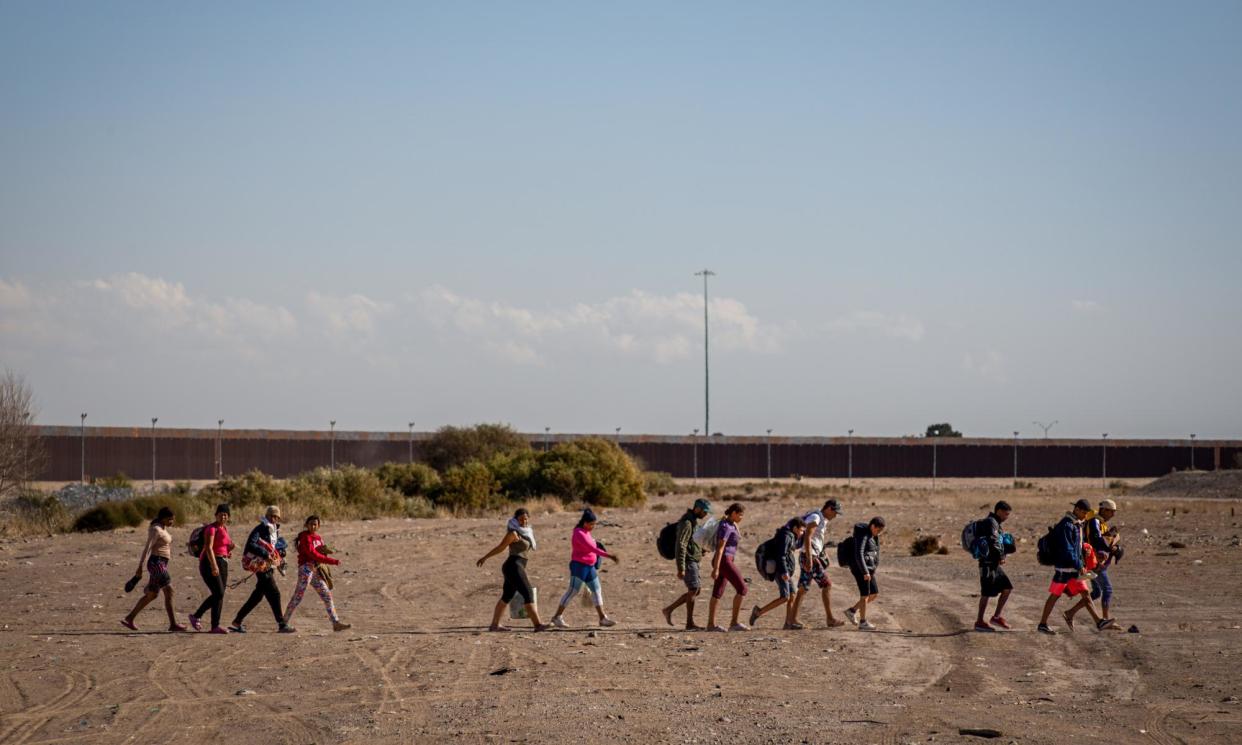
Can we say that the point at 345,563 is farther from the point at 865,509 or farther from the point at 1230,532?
the point at 865,509

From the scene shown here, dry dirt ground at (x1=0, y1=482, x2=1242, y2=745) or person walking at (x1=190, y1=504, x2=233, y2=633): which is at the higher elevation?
person walking at (x1=190, y1=504, x2=233, y2=633)

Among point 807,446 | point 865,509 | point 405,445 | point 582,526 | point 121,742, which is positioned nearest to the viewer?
point 121,742

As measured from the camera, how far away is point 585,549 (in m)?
18.0

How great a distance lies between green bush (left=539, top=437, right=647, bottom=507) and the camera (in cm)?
5306

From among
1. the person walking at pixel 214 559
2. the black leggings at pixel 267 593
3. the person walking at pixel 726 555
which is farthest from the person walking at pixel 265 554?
the person walking at pixel 726 555

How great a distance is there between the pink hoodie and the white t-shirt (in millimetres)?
2756

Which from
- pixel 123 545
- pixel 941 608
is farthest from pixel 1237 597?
pixel 123 545

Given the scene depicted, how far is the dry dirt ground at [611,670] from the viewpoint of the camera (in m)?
12.0

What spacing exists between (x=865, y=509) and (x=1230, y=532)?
1720cm

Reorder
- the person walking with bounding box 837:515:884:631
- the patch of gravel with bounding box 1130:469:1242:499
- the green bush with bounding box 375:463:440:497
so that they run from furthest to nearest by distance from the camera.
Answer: the patch of gravel with bounding box 1130:469:1242:499
the green bush with bounding box 375:463:440:497
the person walking with bounding box 837:515:884:631

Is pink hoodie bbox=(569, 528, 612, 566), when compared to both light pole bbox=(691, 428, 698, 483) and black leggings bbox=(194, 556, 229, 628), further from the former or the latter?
light pole bbox=(691, 428, 698, 483)

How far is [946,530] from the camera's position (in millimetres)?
40219

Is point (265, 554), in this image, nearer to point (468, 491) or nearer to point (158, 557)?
point (158, 557)

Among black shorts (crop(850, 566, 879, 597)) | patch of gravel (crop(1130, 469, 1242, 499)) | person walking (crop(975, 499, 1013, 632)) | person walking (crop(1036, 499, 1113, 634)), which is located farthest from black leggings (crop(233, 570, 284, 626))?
patch of gravel (crop(1130, 469, 1242, 499))
